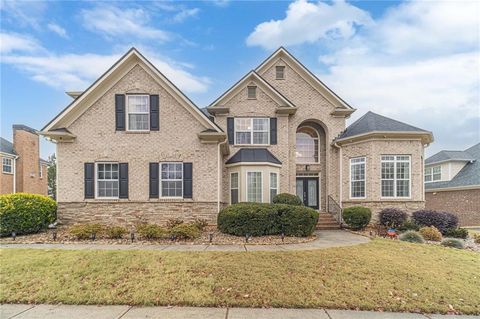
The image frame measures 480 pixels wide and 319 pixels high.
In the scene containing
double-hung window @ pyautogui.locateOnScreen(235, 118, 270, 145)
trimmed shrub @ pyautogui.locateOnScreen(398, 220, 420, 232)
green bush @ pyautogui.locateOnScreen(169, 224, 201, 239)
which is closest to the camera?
green bush @ pyautogui.locateOnScreen(169, 224, 201, 239)

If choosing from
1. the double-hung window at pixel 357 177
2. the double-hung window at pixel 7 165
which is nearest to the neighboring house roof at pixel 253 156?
the double-hung window at pixel 357 177

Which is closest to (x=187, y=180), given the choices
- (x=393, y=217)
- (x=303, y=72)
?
(x=303, y=72)

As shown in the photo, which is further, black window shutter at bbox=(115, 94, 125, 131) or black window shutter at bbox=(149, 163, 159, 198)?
black window shutter at bbox=(115, 94, 125, 131)

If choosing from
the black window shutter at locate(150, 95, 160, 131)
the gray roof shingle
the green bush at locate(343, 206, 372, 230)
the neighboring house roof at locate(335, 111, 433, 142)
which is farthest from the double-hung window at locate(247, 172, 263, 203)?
the gray roof shingle

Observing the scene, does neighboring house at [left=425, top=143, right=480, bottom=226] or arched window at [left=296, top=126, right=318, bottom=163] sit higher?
arched window at [left=296, top=126, right=318, bottom=163]

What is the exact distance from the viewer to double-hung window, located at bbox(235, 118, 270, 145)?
17.1 metres

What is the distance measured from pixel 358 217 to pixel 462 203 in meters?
13.3

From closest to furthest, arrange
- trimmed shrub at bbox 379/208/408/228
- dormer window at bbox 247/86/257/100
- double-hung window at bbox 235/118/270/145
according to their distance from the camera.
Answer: trimmed shrub at bbox 379/208/408/228, dormer window at bbox 247/86/257/100, double-hung window at bbox 235/118/270/145

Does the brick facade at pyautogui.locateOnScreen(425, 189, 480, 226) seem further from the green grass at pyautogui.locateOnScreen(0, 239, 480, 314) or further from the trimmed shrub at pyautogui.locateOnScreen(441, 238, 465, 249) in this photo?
the green grass at pyautogui.locateOnScreen(0, 239, 480, 314)

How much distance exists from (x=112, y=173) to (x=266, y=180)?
788 centimetres

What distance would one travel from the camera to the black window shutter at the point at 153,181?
13.9 meters

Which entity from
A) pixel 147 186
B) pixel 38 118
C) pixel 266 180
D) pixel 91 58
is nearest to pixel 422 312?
pixel 266 180

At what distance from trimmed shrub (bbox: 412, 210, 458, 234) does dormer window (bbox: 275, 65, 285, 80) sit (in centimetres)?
1113

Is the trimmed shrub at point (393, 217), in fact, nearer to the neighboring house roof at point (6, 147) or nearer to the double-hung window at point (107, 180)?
the double-hung window at point (107, 180)
